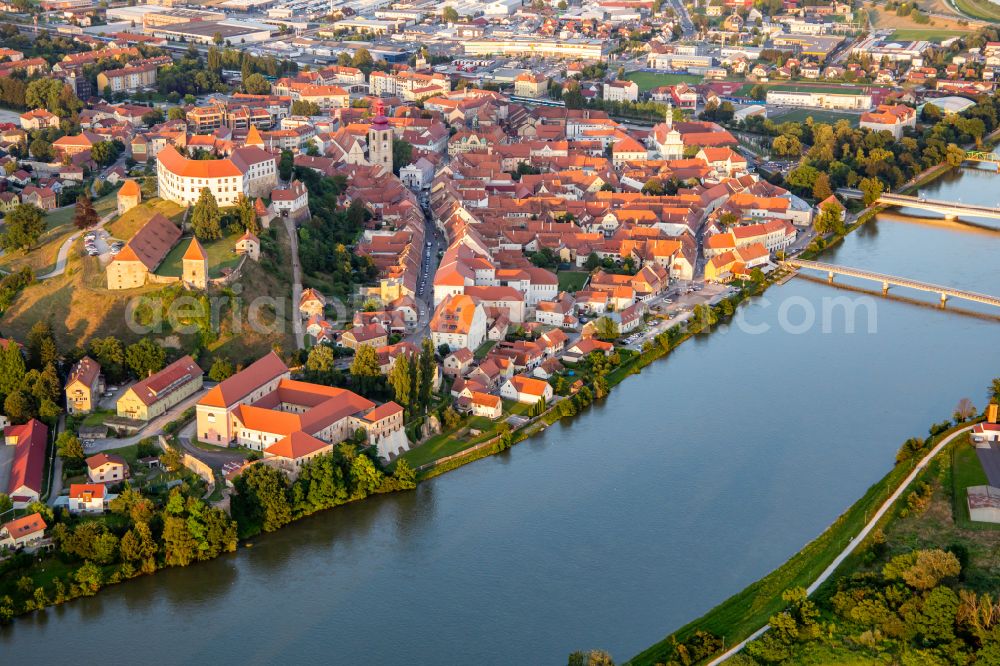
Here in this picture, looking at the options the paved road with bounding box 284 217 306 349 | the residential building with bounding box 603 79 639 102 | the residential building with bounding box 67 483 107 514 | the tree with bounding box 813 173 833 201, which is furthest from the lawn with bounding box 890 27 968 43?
the residential building with bounding box 67 483 107 514

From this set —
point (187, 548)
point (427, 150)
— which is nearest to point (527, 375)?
point (187, 548)

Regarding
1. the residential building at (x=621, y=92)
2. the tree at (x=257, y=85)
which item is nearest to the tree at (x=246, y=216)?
the tree at (x=257, y=85)

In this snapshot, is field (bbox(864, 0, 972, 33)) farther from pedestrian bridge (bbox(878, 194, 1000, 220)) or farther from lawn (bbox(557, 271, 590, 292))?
lawn (bbox(557, 271, 590, 292))

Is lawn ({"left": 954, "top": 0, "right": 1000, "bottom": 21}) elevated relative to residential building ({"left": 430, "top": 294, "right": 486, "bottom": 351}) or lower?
elevated

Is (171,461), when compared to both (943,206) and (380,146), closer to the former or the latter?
(380,146)

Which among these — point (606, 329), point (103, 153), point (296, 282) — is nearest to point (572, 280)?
point (606, 329)

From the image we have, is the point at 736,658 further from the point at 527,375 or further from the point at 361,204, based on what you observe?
the point at 361,204
